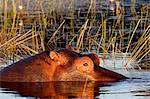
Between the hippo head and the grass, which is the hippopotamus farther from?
the grass

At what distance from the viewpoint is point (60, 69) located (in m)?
9.34

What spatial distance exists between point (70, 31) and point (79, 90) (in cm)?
657

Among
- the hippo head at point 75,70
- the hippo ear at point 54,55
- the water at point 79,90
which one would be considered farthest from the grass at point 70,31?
the hippo ear at point 54,55

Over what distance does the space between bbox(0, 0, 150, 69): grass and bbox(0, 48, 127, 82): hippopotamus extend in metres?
1.49

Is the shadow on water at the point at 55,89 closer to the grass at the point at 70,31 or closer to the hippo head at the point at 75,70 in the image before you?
the hippo head at the point at 75,70

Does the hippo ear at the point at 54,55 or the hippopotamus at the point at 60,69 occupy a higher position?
the hippo ear at the point at 54,55

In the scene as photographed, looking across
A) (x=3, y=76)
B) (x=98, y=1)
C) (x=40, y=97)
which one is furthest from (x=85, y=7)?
(x=40, y=97)

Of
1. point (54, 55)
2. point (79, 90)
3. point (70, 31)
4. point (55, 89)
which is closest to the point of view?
point (79, 90)

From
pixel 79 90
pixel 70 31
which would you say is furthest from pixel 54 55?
pixel 70 31

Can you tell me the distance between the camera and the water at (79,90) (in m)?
8.33

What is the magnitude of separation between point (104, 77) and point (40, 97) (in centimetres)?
130

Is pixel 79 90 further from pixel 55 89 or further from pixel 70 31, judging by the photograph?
pixel 70 31

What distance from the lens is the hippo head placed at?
930 centimetres

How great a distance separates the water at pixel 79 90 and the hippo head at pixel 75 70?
0.11 metres
